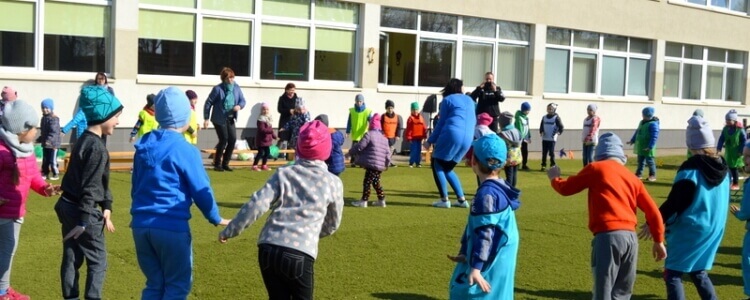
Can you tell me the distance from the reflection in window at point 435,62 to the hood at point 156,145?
1960 cm

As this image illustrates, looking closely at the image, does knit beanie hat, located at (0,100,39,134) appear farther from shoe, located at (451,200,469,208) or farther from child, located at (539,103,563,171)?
child, located at (539,103,563,171)

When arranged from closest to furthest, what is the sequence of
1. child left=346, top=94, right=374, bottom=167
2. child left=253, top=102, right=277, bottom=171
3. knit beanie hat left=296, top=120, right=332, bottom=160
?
knit beanie hat left=296, top=120, right=332, bottom=160, child left=253, top=102, right=277, bottom=171, child left=346, top=94, right=374, bottom=167

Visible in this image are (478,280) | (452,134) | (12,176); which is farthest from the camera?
(452,134)

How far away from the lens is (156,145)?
19.5ft

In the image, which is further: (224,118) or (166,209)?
(224,118)

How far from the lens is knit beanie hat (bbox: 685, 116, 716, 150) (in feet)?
24.5

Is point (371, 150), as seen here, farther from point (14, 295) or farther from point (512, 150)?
point (14, 295)

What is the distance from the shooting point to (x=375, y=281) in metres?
8.55

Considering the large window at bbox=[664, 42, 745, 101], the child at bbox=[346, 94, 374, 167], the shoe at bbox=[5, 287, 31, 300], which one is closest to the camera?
the shoe at bbox=[5, 287, 31, 300]

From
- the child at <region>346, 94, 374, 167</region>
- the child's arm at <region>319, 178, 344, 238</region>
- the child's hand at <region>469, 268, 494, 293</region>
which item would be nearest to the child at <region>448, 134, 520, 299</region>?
the child's hand at <region>469, 268, 494, 293</region>

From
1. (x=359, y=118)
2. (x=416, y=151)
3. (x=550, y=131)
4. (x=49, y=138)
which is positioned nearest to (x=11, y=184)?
(x=49, y=138)

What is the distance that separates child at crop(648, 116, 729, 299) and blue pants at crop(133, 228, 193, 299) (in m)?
3.62

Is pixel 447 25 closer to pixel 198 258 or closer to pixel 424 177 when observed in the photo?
pixel 424 177

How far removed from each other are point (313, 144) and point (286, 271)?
791 millimetres
